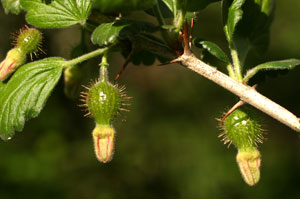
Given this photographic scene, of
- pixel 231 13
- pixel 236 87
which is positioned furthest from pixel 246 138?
pixel 231 13

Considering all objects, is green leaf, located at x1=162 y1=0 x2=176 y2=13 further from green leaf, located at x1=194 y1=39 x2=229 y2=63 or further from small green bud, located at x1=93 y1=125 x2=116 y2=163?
small green bud, located at x1=93 y1=125 x2=116 y2=163

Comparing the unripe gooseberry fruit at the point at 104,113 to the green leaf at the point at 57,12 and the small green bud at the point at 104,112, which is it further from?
the green leaf at the point at 57,12

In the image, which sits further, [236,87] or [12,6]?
[12,6]

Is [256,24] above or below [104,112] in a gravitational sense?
above

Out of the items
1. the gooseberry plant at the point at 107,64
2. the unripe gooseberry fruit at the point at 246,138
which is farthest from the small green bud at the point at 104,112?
the unripe gooseberry fruit at the point at 246,138

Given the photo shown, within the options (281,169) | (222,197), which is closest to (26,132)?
(222,197)

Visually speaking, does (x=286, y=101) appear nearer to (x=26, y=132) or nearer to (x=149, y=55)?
(x=26, y=132)

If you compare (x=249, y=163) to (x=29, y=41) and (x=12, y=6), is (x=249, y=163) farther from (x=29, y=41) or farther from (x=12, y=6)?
(x=12, y=6)
